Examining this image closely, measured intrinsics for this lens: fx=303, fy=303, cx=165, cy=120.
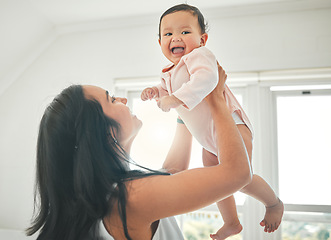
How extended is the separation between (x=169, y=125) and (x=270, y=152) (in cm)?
83

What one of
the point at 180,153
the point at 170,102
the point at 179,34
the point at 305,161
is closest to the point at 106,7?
the point at 179,34

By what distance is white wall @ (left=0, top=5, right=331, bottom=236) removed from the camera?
224cm

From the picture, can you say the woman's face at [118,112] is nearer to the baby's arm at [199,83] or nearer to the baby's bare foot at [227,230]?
the baby's arm at [199,83]

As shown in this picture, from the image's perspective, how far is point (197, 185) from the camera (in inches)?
28.9

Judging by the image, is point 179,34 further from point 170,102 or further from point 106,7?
point 106,7

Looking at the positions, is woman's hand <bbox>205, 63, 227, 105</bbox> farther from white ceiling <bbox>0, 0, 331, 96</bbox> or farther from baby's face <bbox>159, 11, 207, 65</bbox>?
white ceiling <bbox>0, 0, 331, 96</bbox>

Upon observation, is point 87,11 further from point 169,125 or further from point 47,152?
point 47,152

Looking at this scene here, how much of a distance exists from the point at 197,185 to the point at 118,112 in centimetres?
35

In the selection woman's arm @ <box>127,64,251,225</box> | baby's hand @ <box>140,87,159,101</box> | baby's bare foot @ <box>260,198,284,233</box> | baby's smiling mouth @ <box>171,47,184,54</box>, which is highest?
baby's smiling mouth @ <box>171,47,184,54</box>

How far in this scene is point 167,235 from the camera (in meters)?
0.90

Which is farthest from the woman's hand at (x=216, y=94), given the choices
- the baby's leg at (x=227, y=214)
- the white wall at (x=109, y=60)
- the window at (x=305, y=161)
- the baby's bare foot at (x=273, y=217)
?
the window at (x=305, y=161)

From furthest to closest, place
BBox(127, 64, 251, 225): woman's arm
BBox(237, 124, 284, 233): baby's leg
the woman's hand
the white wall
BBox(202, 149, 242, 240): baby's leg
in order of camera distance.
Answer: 1. the white wall
2. BBox(202, 149, 242, 240): baby's leg
3. BBox(237, 124, 284, 233): baby's leg
4. the woman's hand
5. BBox(127, 64, 251, 225): woman's arm

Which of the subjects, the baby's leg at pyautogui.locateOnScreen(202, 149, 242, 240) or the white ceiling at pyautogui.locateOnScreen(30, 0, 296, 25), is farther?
the white ceiling at pyautogui.locateOnScreen(30, 0, 296, 25)

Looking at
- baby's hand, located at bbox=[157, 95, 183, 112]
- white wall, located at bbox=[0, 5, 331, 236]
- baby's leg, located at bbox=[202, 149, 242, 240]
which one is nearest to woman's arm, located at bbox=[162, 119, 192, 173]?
baby's leg, located at bbox=[202, 149, 242, 240]
